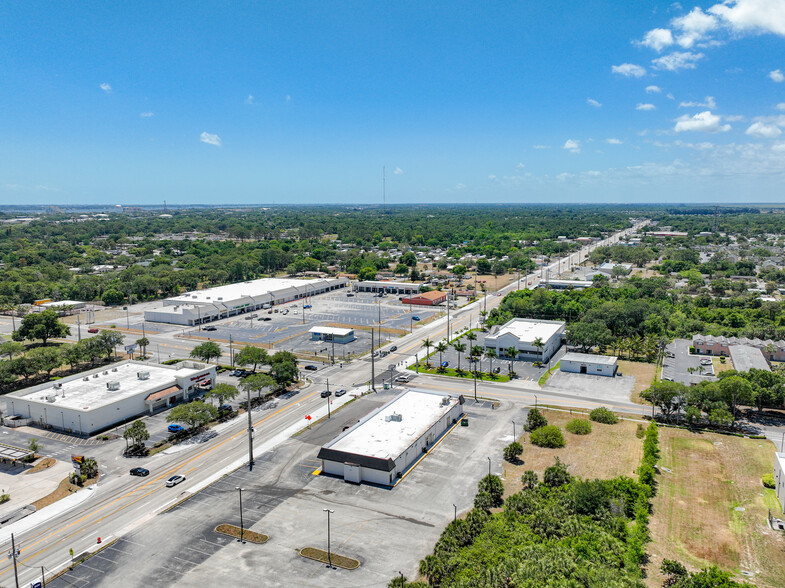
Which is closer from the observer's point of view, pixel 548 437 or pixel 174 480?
pixel 174 480

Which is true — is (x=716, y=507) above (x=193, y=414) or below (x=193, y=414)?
below

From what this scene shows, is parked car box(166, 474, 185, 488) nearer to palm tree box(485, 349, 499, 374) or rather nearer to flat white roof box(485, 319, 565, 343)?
palm tree box(485, 349, 499, 374)

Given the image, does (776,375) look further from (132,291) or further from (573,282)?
(132,291)

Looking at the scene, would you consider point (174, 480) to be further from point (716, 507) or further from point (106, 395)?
point (716, 507)

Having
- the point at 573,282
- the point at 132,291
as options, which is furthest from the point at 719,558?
the point at 132,291

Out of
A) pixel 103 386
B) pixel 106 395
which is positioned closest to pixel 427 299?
pixel 103 386

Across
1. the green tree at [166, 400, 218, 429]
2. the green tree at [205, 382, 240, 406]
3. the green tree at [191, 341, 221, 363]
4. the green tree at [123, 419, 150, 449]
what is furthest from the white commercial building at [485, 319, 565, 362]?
the green tree at [123, 419, 150, 449]
